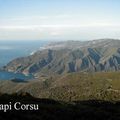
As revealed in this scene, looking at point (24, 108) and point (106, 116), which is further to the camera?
point (106, 116)

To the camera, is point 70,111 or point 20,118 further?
point 70,111

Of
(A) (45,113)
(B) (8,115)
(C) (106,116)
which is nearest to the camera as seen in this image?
(B) (8,115)

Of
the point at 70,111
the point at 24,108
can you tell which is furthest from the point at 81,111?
the point at 24,108

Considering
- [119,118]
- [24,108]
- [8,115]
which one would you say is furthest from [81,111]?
[8,115]

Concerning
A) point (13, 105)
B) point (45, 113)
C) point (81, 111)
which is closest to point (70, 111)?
point (81, 111)

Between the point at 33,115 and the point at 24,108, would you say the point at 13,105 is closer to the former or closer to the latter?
the point at 24,108

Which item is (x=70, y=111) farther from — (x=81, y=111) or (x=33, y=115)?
(x=33, y=115)

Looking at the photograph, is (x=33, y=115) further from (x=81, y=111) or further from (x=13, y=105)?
(x=81, y=111)

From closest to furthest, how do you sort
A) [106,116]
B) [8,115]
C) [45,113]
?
[8,115] → [45,113] → [106,116]
